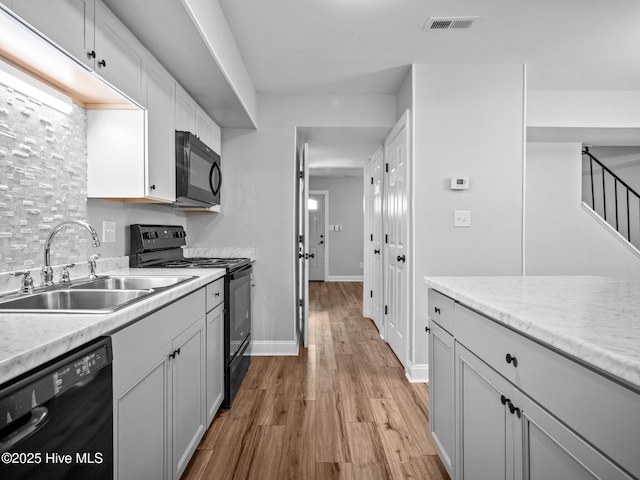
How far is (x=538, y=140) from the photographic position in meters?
3.96

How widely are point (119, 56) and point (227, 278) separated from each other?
1298 mm

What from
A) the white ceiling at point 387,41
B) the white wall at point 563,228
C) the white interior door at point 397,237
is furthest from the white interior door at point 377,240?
the white wall at point 563,228

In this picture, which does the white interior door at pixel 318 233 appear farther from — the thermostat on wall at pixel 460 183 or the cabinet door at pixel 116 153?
the cabinet door at pixel 116 153

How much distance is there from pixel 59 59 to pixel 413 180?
7.32 ft

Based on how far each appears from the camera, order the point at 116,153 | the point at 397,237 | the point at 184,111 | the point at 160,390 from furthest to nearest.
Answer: the point at 397,237 → the point at 184,111 → the point at 116,153 → the point at 160,390

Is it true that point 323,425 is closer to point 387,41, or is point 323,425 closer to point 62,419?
point 62,419

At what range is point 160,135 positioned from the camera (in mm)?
2096

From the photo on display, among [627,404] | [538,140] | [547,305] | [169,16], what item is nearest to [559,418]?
[627,404]

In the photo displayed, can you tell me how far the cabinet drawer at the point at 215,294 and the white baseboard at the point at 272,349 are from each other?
129 cm

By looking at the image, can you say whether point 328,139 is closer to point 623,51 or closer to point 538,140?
point 538,140

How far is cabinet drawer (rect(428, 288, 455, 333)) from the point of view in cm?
155

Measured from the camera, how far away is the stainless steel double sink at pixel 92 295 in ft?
4.31

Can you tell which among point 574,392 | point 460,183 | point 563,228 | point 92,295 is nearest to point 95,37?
point 92,295

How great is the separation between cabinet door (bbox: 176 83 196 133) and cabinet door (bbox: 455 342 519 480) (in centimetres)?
208
